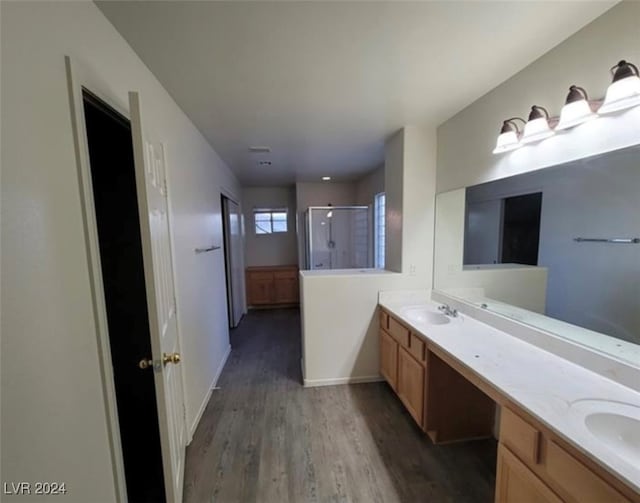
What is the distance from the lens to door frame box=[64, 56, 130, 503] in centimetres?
101

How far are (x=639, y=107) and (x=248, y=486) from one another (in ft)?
9.00

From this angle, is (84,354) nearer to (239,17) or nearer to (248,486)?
(248,486)

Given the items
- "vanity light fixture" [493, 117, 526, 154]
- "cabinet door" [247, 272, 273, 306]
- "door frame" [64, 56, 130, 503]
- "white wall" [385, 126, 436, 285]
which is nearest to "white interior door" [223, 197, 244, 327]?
"cabinet door" [247, 272, 273, 306]

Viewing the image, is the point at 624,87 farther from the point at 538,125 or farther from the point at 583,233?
the point at 583,233

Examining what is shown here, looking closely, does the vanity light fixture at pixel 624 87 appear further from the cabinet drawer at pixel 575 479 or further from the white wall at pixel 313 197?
the white wall at pixel 313 197

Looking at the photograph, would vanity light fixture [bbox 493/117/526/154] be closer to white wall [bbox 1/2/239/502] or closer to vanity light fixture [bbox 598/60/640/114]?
vanity light fixture [bbox 598/60/640/114]

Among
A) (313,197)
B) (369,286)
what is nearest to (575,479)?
(369,286)

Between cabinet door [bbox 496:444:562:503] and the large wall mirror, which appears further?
the large wall mirror

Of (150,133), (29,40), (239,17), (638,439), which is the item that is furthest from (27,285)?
(638,439)

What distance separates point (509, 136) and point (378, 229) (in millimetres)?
2724

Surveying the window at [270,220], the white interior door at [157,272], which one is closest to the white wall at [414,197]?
the white interior door at [157,272]

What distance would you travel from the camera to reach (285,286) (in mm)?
5574

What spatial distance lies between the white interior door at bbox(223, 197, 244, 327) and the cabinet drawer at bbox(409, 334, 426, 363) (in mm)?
2988

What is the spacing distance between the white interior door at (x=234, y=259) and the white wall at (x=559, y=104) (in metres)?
3.13
